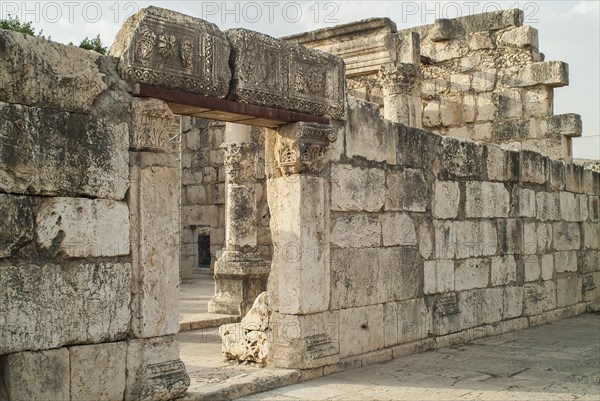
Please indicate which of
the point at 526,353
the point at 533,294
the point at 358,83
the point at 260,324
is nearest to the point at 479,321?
the point at 526,353

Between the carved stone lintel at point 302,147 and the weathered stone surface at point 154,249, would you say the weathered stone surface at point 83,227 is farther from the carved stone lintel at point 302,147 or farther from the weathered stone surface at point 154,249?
the carved stone lintel at point 302,147

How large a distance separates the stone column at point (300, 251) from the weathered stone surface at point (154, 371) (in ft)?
4.64

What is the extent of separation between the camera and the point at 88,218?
474 centimetres

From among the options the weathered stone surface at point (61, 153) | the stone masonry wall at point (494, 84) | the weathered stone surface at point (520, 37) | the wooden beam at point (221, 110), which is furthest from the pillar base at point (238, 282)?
the weathered stone surface at point (520, 37)

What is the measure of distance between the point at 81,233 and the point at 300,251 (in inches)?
87.6

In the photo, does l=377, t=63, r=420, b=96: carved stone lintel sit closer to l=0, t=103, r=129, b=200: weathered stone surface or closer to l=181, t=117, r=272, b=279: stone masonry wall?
l=181, t=117, r=272, b=279: stone masonry wall

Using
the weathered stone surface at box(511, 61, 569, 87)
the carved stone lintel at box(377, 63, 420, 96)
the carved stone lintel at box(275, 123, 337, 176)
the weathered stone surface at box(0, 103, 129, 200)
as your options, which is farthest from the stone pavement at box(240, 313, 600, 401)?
the carved stone lintel at box(377, 63, 420, 96)

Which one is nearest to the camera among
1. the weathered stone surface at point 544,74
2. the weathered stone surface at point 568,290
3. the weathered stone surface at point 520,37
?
the weathered stone surface at point 568,290

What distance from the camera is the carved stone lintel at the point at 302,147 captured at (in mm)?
6367

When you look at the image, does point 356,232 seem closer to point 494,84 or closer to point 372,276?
point 372,276

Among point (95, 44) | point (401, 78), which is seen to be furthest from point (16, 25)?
point (401, 78)

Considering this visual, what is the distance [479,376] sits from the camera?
6.56 meters

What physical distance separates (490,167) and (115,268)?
5921 mm

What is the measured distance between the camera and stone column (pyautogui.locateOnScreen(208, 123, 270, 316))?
10352mm
